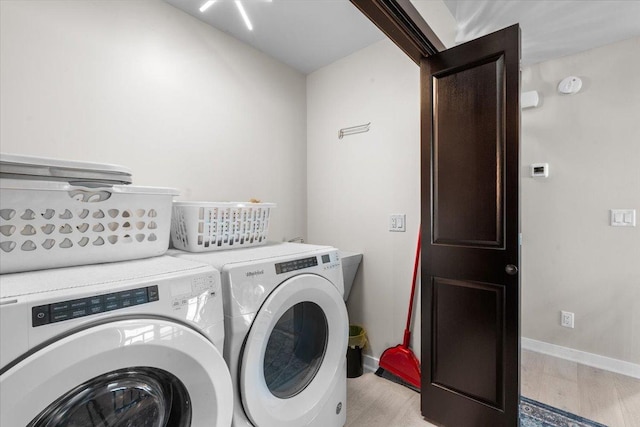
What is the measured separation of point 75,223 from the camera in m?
1.00

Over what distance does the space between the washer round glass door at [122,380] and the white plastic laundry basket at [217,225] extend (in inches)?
25.1

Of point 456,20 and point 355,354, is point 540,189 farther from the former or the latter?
point 355,354

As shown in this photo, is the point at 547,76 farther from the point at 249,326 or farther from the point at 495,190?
the point at 249,326

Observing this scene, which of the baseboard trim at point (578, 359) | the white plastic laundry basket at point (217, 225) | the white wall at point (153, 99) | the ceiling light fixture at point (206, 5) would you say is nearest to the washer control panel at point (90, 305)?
the white plastic laundry basket at point (217, 225)

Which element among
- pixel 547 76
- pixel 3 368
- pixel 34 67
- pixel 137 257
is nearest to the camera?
pixel 3 368

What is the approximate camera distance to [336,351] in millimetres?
1419

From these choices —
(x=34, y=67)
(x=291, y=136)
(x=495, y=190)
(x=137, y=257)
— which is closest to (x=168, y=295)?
(x=137, y=257)

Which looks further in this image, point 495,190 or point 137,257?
point 495,190

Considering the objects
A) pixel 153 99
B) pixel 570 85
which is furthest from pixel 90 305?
pixel 570 85

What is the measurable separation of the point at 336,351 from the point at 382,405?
68 centimetres

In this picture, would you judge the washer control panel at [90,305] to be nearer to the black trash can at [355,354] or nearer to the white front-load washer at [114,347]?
the white front-load washer at [114,347]

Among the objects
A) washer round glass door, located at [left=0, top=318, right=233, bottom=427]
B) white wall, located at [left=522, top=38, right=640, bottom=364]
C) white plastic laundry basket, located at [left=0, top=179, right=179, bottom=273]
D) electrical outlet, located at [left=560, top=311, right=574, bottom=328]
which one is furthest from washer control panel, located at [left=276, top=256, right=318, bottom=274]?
electrical outlet, located at [left=560, top=311, right=574, bottom=328]

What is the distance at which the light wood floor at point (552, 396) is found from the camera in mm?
1658

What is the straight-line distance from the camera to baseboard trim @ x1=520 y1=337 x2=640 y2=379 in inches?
81.8
